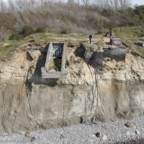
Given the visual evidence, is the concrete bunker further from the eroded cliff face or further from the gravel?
the gravel

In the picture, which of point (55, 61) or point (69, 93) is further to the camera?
point (55, 61)

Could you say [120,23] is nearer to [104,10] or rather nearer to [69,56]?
[104,10]

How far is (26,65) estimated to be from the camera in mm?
14695

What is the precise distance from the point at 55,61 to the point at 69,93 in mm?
2835

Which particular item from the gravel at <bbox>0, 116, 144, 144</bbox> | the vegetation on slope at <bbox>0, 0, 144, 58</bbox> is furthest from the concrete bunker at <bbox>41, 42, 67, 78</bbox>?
the vegetation on slope at <bbox>0, 0, 144, 58</bbox>

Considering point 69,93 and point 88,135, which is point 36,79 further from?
point 88,135

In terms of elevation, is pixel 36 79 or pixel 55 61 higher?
pixel 55 61

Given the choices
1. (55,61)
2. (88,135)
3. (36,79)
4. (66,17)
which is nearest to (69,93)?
(36,79)

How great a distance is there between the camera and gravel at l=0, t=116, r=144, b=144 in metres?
13.0

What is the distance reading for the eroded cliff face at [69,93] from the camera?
14.1 metres

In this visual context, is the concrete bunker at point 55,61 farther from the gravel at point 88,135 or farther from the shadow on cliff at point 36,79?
the gravel at point 88,135

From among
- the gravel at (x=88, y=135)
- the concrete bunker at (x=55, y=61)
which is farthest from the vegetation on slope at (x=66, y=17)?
the gravel at (x=88, y=135)

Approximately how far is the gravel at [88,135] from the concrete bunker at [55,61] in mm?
4157

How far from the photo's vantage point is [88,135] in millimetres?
13461
